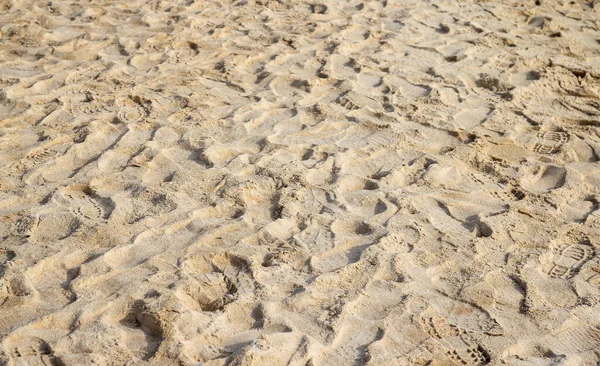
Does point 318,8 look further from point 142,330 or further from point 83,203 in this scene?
point 142,330

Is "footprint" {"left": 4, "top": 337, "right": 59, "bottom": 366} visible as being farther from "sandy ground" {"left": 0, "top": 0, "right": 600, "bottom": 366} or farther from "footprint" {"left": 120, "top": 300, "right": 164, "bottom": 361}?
"footprint" {"left": 120, "top": 300, "right": 164, "bottom": 361}

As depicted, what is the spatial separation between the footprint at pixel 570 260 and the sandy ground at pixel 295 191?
1cm

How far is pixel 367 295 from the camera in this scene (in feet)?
9.63

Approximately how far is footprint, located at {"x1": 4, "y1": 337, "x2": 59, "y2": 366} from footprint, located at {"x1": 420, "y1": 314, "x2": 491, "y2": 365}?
140 cm

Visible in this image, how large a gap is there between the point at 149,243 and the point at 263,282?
0.59 metres

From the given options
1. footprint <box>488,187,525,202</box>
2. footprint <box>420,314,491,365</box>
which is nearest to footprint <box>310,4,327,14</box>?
footprint <box>488,187,525,202</box>

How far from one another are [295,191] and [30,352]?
1553mm

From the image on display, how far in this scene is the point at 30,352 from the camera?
2551 millimetres

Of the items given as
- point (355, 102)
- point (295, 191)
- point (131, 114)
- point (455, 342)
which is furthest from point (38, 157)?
point (455, 342)

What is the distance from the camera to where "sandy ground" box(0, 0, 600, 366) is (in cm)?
274

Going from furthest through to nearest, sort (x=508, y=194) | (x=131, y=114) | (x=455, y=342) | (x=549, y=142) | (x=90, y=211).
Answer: (x=131, y=114) → (x=549, y=142) → (x=508, y=194) → (x=90, y=211) → (x=455, y=342)

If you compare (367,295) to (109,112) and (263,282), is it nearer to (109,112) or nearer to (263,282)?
(263,282)

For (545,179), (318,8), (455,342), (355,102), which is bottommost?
(318,8)

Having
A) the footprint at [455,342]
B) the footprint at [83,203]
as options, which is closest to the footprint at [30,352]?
the footprint at [83,203]
